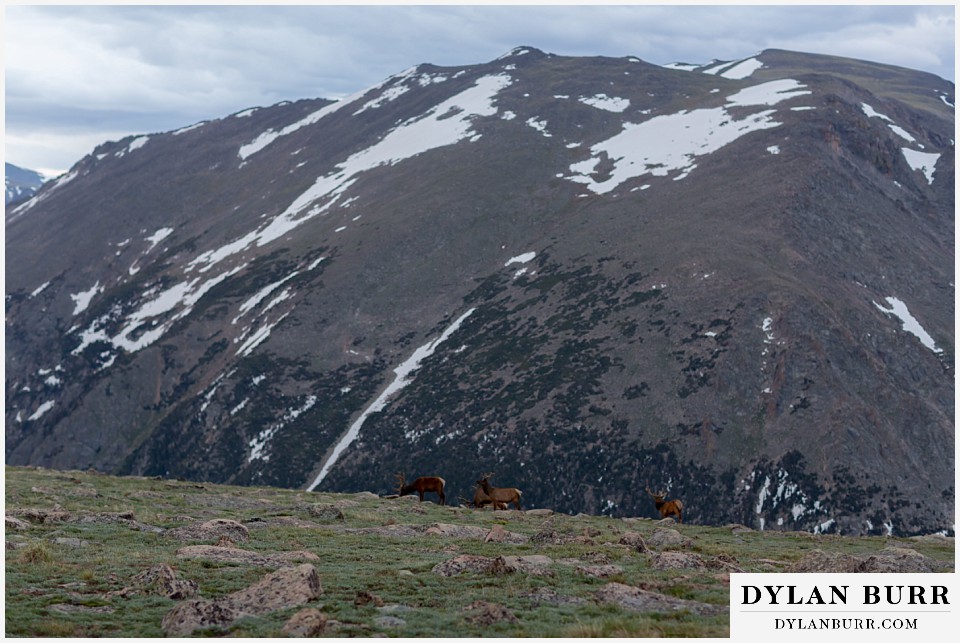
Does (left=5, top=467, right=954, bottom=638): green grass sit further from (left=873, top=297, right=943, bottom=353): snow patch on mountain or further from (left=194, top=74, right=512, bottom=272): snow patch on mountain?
(left=194, top=74, right=512, bottom=272): snow patch on mountain

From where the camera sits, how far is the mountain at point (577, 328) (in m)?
92.1

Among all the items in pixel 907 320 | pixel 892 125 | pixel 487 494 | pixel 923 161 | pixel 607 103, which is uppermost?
pixel 607 103

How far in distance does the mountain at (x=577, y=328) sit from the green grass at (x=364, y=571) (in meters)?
53.6

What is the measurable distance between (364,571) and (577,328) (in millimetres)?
92280

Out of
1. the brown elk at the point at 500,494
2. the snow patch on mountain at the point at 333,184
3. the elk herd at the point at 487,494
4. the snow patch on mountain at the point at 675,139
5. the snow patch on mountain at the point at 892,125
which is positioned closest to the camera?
the brown elk at the point at 500,494

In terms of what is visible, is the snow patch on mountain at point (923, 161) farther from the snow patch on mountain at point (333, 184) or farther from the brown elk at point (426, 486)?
the brown elk at point (426, 486)

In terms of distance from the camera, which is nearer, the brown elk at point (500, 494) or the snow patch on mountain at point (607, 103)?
the brown elk at point (500, 494)

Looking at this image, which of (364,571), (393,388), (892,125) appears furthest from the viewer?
(892,125)

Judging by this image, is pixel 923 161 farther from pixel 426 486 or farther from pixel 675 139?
pixel 426 486

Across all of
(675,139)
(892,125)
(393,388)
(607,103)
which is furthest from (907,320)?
(607,103)

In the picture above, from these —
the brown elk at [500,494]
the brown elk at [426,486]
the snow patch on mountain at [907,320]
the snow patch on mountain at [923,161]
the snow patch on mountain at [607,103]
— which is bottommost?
the snow patch on mountain at [907,320]

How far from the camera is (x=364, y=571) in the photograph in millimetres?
22078

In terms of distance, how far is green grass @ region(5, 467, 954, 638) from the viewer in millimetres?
16828

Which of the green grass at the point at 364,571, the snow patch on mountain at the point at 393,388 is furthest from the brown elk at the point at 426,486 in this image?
the snow patch on mountain at the point at 393,388
